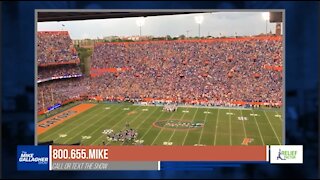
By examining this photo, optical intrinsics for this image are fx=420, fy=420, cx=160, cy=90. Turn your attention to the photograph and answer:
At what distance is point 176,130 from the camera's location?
37.6ft

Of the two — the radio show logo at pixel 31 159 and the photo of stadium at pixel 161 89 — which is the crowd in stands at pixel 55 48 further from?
the radio show logo at pixel 31 159

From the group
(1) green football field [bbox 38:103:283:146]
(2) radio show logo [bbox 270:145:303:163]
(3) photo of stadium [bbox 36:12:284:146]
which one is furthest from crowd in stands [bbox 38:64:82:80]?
(2) radio show logo [bbox 270:145:303:163]

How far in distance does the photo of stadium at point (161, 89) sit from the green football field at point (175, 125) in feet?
0.10

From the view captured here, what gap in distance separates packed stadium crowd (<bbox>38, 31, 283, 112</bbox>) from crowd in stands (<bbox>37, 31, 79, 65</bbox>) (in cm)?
83

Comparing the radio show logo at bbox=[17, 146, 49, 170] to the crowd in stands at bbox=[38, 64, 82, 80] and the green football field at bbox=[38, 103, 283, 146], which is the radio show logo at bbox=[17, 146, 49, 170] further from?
the crowd in stands at bbox=[38, 64, 82, 80]

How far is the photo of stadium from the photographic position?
10523mm

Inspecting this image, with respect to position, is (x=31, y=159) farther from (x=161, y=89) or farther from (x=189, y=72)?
(x=189, y=72)

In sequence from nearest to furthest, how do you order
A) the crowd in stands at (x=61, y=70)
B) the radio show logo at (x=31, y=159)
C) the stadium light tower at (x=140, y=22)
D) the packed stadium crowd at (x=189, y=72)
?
the radio show logo at (x=31, y=159) < the stadium light tower at (x=140, y=22) < the crowd in stands at (x=61, y=70) < the packed stadium crowd at (x=189, y=72)

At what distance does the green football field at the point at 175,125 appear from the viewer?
10.1 meters

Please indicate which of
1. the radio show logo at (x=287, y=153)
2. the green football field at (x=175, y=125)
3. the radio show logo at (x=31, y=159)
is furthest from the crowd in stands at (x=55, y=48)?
the radio show logo at (x=287, y=153)

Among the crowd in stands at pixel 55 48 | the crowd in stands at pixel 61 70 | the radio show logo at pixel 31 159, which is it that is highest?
the crowd in stands at pixel 55 48

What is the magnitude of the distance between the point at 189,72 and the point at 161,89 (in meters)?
1.63

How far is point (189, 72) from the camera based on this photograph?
50.1 ft

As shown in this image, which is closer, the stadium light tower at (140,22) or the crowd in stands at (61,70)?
the stadium light tower at (140,22)
